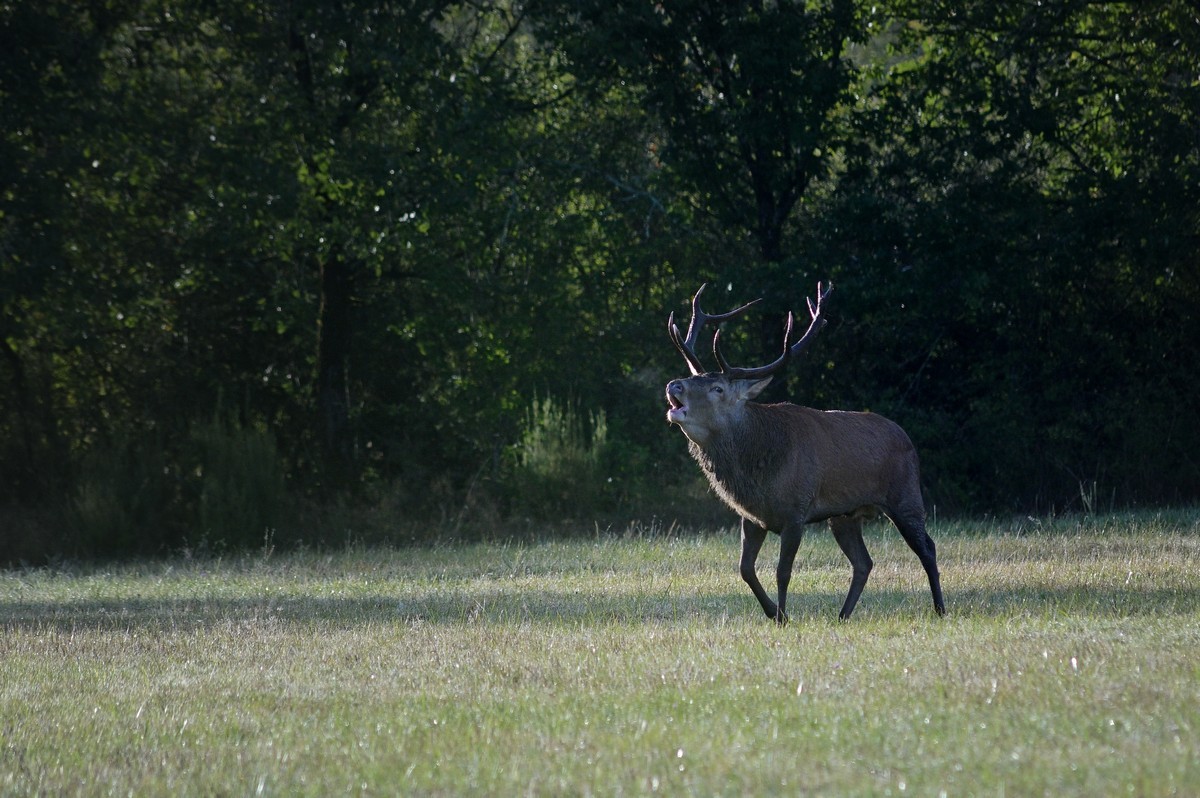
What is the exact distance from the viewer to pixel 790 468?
36.2 feet

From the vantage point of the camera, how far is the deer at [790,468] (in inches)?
432

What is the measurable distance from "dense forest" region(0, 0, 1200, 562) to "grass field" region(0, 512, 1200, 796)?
25.6ft

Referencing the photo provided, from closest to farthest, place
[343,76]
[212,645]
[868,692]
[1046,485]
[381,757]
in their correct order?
[381,757] → [868,692] → [212,645] → [1046,485] → [343,76]

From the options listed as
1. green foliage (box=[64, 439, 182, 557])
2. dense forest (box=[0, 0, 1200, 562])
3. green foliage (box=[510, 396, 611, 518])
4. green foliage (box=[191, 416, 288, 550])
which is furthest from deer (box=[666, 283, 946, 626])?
green foliage (box=[64, 439, 182, 557])

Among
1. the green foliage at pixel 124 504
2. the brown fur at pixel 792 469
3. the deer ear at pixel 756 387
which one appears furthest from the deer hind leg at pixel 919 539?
the green foliage at pixel 124 504

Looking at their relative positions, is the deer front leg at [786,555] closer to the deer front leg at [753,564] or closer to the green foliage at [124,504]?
the deer front leg at [753,564]

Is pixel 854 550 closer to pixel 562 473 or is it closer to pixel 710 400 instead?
pixel 710 400

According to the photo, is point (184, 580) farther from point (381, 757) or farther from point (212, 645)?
point (381, 757)

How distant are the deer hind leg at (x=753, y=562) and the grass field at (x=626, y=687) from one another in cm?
20

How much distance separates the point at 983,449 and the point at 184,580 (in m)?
11.0

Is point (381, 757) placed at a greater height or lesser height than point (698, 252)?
lesser

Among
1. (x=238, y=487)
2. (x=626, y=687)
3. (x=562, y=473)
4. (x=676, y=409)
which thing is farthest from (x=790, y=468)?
(x=238, y=487)

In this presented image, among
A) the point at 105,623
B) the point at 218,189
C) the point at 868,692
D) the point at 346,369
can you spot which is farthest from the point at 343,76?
the point at 868,692

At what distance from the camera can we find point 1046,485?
826 inches
